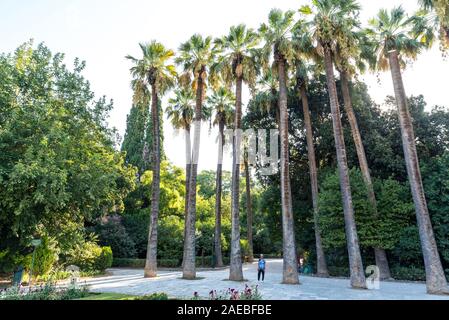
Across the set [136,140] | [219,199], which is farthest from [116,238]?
[136,140]

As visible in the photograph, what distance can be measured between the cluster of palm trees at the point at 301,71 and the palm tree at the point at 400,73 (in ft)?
0.13

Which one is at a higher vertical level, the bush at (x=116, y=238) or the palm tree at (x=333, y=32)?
the palm tree at (x=333, y=32)

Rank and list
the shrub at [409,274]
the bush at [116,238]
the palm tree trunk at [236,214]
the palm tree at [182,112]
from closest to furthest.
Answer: the palm tree trunk at [236,214]
the shrub at [409,274]
the palm tree at [182,112]
the bush at [116,238]

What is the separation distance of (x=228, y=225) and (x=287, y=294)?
915 inches

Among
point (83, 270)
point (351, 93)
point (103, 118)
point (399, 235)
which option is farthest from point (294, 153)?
point (83, 270)

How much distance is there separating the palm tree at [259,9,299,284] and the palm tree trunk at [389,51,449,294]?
5646 mm

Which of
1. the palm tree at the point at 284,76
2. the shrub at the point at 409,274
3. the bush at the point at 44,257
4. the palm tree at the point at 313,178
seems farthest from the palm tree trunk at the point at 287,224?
the bush at the point at 44,257

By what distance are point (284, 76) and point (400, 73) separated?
6.08 meters

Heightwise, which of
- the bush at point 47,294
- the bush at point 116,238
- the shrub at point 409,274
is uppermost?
the bush at point 116,238

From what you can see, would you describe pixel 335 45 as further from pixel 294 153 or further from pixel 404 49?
pixel 294 153

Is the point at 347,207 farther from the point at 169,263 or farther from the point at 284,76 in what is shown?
the point at 169,263

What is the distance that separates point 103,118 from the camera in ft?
66.9

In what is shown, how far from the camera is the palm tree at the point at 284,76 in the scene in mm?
17578

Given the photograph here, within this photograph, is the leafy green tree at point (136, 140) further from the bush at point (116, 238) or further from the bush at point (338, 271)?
the bush at point (338, 271)
